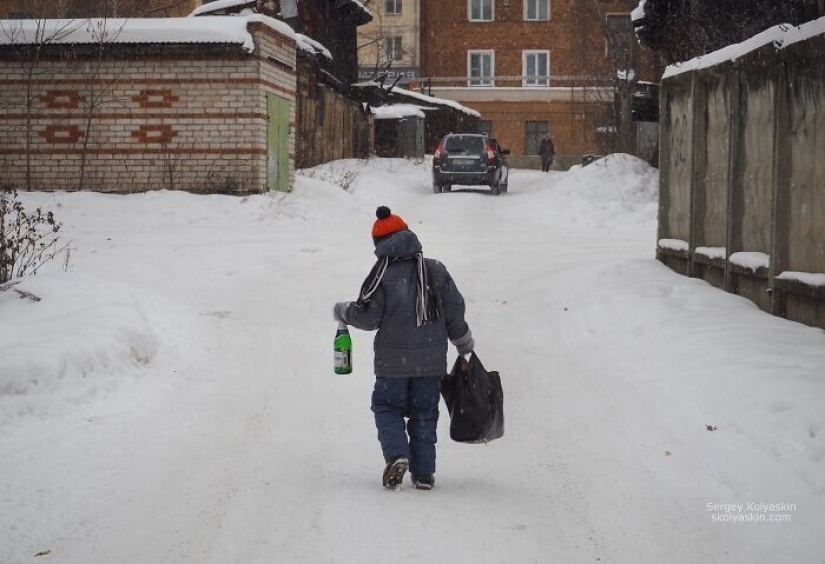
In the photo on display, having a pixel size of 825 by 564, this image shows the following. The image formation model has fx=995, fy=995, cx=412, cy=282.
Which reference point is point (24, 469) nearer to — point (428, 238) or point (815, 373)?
point (815, 373)

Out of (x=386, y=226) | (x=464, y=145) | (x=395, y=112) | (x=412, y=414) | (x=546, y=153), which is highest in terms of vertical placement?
(x=395, y=112)

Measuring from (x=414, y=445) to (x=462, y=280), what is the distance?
675 cm

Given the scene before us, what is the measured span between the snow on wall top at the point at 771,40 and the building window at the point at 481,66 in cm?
4418

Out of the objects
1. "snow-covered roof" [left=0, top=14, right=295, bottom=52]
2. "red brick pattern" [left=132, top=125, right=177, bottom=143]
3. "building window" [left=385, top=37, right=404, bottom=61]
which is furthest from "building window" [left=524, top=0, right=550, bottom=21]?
"red brick pattern" [left=132, top=125, right=177, bottom=143]

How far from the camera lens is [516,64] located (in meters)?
54.3

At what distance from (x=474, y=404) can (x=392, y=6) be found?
168 feet

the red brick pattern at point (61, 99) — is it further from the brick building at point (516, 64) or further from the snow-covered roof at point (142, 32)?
the brick building at point (516, 64)

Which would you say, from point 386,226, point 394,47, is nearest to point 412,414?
point 386,226

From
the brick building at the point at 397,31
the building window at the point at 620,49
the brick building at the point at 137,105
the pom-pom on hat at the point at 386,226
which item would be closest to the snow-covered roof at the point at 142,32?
the brick building at the point at 137,105

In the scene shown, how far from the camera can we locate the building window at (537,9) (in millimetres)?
54219

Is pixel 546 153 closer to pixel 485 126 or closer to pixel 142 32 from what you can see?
pixel 485 126

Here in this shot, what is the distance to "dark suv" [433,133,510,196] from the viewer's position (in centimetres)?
2864

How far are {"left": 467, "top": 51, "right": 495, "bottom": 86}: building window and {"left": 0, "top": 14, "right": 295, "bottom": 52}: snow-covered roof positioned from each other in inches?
1412

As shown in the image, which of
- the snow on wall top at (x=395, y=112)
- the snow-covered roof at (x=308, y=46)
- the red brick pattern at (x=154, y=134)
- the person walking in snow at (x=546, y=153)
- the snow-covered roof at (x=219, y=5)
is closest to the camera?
the red brick pattern at (x=154, y=134)
